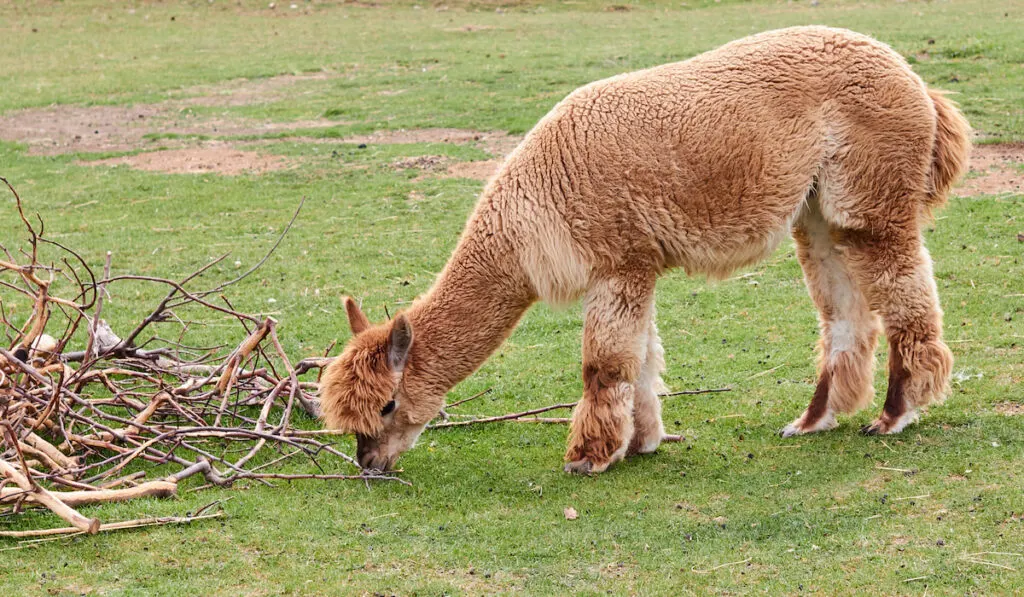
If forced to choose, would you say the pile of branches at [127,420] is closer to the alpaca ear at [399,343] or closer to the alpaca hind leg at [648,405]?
the alpaca ear at [399,343]

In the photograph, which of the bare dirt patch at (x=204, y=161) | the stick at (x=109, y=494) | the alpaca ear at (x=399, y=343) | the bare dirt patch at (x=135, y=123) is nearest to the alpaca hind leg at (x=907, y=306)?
the alpaca ear at (x=399, y=343)

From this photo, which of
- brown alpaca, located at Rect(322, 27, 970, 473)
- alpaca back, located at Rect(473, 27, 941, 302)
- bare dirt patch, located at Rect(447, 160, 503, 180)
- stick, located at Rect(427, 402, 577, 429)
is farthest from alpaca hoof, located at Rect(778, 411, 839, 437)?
bare dirt patch, located at Rect(447, 160, 503, 180)

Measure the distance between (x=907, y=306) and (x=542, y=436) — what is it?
2.14m

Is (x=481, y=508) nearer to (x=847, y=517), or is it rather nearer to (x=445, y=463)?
(x=445, y=463)

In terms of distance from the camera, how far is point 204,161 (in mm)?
14352

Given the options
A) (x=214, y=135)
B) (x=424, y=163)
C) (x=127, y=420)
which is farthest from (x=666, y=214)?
(x=214, y=135)

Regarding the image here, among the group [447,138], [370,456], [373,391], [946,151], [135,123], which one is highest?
[946,151]

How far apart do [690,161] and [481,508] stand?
2.01 meters

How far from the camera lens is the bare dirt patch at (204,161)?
13.8 m

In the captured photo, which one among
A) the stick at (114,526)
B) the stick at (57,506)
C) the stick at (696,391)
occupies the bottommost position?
the stick at (696,391)

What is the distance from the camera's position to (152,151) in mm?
14984

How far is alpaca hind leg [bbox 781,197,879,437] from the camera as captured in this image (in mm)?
6215

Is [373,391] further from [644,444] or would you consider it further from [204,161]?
[204,161]

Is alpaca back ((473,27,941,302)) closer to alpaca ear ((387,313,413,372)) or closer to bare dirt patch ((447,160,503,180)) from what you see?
alpaca ear ((387,313,413,372))
